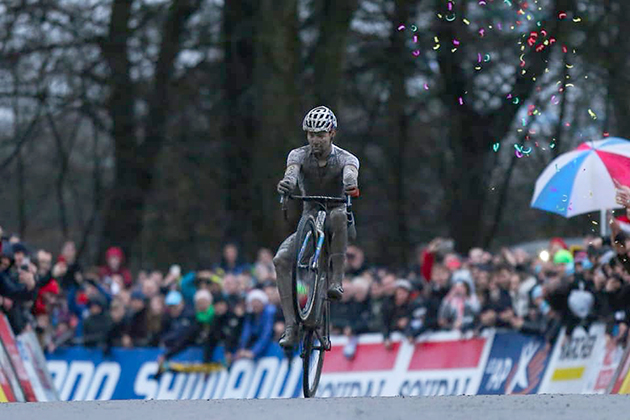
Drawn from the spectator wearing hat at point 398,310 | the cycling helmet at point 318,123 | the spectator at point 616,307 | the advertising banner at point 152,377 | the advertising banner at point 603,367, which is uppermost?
the cycling helmet at point 318,123

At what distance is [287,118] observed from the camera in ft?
78.8

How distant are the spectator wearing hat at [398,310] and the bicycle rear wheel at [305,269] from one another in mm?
6342

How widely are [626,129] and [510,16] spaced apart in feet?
7.93

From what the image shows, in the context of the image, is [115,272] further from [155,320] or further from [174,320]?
[174,320]

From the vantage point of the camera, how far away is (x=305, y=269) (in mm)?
12047

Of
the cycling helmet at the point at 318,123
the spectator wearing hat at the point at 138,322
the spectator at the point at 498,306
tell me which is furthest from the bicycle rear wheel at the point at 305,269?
the spectator wearing hat at the point at 138,322

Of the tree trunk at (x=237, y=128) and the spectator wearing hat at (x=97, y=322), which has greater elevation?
the tree trunk at (x=237, y=128)

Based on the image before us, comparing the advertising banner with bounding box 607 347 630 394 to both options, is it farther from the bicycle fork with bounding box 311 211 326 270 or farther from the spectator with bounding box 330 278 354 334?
the spectator with bounding box 330 278 354 334

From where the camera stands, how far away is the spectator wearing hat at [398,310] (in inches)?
730

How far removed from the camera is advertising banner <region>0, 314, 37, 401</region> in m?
15.7

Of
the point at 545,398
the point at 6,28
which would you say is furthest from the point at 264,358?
the point at 545,398

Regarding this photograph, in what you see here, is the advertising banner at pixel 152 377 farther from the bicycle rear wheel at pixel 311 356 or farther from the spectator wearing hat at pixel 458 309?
the bicycle rear wheel at pixel 311 356

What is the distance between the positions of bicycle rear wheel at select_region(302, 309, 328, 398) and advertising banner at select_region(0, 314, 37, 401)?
13.9 feet

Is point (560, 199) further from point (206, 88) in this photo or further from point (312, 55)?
point (206, 88)
